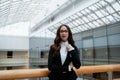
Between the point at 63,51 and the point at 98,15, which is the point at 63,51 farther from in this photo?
the point at 98,15

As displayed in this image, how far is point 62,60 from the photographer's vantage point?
2.19 meters

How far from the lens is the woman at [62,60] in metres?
2.14

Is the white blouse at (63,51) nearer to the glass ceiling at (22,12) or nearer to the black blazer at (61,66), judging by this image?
the black blazer at (61,66)

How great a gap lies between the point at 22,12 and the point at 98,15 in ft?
47.9

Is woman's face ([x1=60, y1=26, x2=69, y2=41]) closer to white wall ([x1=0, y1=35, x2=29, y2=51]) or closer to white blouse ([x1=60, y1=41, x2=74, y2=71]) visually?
white blouse ([x1=60, y1=41, x2=74, y2=71])

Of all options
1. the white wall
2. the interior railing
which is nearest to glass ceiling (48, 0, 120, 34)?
the white wall

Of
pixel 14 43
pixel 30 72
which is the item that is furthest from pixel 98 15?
pixel 14 43

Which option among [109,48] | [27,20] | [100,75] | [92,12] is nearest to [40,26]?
[27,20]

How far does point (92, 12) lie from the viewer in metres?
20.1

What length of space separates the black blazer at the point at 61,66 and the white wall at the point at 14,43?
3314 cm

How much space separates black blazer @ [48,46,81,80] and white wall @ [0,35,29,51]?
33.1 m

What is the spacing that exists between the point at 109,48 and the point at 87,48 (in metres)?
2.85

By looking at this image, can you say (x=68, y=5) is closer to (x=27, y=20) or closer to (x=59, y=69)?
(x=59, y=69)

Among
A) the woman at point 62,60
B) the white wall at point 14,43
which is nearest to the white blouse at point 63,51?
the woman at point 62,60
